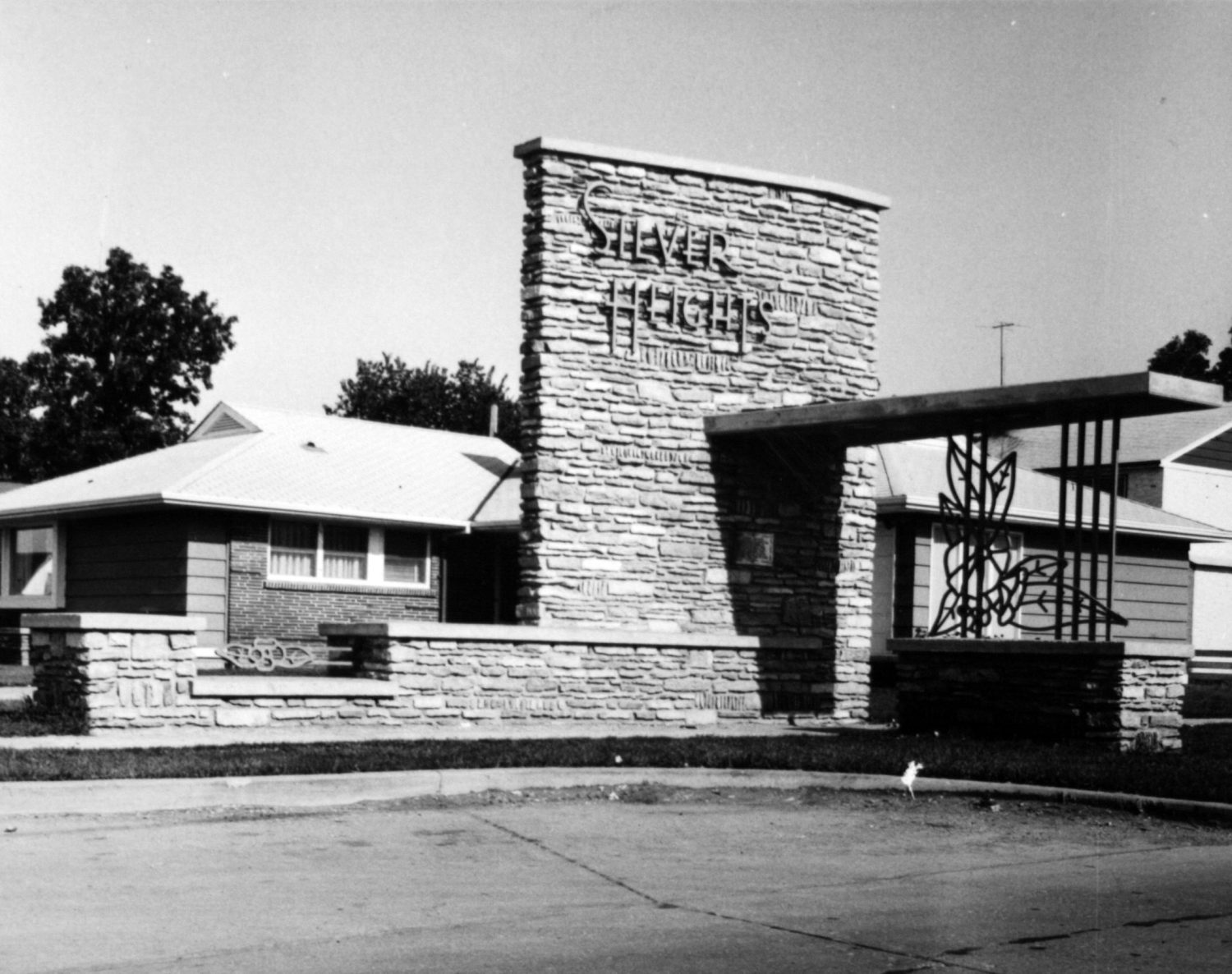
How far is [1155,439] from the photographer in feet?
117

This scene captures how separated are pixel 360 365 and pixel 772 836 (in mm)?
50406

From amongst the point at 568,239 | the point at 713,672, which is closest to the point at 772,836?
the point at 713,672

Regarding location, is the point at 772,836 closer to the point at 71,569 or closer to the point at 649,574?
the point at 649,574

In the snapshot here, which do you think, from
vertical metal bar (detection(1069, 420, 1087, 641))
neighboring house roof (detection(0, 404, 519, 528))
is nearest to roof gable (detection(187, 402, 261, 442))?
neighboring house roof (detection(0, 404, 519, 528))

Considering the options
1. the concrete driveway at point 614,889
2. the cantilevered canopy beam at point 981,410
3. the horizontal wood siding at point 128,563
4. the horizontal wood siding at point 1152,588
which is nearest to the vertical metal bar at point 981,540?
the cantilevered canopy beam at point 981,410

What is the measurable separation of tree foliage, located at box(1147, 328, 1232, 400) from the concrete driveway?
206ft

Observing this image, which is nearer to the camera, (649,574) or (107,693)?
(107,693)

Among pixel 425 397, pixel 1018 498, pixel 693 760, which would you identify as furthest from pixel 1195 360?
pixel 693 760

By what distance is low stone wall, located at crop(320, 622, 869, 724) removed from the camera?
50.9ft

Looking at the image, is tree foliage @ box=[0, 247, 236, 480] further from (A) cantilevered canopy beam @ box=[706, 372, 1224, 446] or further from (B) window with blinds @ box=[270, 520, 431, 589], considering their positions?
(A) cantilevered canopy beam @ box=[706, 372, 1224, 446]

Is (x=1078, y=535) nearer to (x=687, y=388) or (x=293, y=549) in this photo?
(x=687, y=388)

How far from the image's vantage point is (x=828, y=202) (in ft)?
63.4

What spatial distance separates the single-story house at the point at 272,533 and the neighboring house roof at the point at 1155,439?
13.1m

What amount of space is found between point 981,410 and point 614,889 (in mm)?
9502
